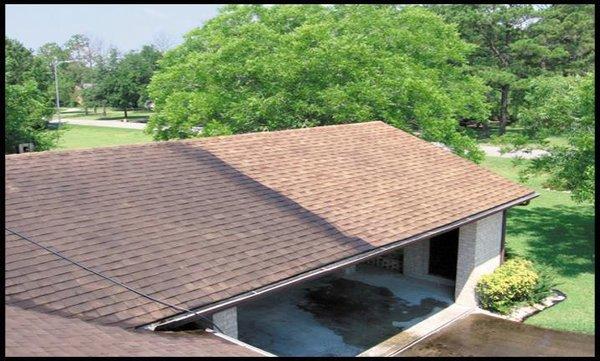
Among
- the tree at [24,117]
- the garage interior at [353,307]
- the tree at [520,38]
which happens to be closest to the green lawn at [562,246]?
the garage interior at [353,307]

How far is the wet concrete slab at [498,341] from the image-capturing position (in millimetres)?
11602

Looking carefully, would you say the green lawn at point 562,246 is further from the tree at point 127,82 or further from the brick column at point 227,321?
the tree at point 127,82

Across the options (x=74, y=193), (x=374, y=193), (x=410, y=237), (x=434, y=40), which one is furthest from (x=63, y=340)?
(x=434, y=40)

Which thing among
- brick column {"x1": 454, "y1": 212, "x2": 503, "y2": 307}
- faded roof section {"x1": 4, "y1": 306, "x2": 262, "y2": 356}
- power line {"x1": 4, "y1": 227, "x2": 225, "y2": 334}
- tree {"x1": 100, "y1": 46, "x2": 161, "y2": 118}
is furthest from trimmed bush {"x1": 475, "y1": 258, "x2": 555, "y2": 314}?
tree {"x1": 100, "y1": 46, "x2": 161, "y2": 118}

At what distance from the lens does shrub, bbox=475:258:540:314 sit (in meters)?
13.7

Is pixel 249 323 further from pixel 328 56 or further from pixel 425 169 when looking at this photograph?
pixel 328 56

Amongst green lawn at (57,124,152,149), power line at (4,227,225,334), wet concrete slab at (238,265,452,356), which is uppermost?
power line at (4,227,225,334)

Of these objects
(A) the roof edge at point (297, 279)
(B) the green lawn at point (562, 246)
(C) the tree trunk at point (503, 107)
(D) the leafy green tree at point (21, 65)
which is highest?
(D) the leafy green tree at point (21, 65)

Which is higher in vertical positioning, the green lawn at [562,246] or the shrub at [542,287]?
the shrub at [542,287]

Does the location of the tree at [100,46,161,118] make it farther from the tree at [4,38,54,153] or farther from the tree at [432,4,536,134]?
the tree at [4,38,54,153]

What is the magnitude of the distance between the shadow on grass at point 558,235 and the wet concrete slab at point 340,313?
4254 millimetres

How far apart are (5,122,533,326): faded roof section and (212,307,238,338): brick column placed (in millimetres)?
701

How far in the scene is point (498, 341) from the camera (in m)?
12.1

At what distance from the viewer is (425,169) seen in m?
15.4
